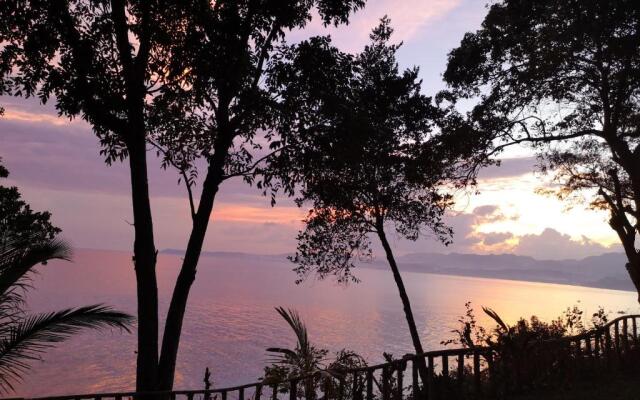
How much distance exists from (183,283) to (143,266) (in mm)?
969

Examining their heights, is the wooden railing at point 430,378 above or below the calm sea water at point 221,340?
above

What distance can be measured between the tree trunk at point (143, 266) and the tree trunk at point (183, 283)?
1.11 feet

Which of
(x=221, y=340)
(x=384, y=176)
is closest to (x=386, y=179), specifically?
(x=384, y=176)

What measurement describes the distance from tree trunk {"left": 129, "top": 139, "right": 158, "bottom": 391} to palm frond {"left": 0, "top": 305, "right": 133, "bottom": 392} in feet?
6.54

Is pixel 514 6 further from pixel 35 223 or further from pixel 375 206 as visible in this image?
pixel 35 223

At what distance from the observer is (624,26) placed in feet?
42.3

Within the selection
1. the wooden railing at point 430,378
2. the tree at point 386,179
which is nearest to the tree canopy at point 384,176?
the tree at point 386,179

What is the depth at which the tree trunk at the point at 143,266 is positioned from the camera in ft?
26.9

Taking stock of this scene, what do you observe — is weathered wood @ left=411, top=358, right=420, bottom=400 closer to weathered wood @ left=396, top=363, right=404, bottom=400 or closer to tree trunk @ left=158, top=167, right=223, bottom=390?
weathered wood @ left=396, top=363, right=404, bottom=400

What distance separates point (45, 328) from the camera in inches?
238

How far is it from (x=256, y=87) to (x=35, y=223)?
11738 mm

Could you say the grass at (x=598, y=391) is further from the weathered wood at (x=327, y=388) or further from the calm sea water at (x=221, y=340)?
the calm sea water at (x=221, y=340)

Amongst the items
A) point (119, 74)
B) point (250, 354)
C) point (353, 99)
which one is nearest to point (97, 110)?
point (119, 74)

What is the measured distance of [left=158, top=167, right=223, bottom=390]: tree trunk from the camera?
8578 millimetres
